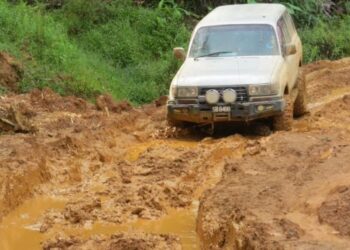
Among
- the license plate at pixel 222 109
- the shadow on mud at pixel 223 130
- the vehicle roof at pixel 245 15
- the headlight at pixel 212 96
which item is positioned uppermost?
the vehicle roof at pixel 245 15

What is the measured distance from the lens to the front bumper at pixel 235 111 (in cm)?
1155

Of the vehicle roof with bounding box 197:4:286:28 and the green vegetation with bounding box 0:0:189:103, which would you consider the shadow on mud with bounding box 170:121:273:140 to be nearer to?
the vehicle roof with bounding box 197:4:286:28

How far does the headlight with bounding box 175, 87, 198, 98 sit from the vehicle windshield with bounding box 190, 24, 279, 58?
3.15 ft

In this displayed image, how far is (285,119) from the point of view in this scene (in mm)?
12078

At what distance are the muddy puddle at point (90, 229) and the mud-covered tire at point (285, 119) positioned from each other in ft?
10.4

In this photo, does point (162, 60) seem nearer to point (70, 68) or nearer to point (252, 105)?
point (70, 68)

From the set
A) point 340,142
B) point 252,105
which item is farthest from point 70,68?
point 340,142

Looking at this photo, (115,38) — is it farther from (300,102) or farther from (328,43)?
(300,102)

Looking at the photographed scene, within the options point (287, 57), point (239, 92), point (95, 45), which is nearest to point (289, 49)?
point (287, 57)

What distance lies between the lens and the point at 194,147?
37.9 feet

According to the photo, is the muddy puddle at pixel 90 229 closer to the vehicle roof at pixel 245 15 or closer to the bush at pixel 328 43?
the vehicle roof at pixel 245 15

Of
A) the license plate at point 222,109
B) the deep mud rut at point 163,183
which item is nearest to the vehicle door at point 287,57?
the deep mud rut at point 163,183

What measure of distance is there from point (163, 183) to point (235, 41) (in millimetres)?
3448

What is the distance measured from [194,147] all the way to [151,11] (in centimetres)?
1043
